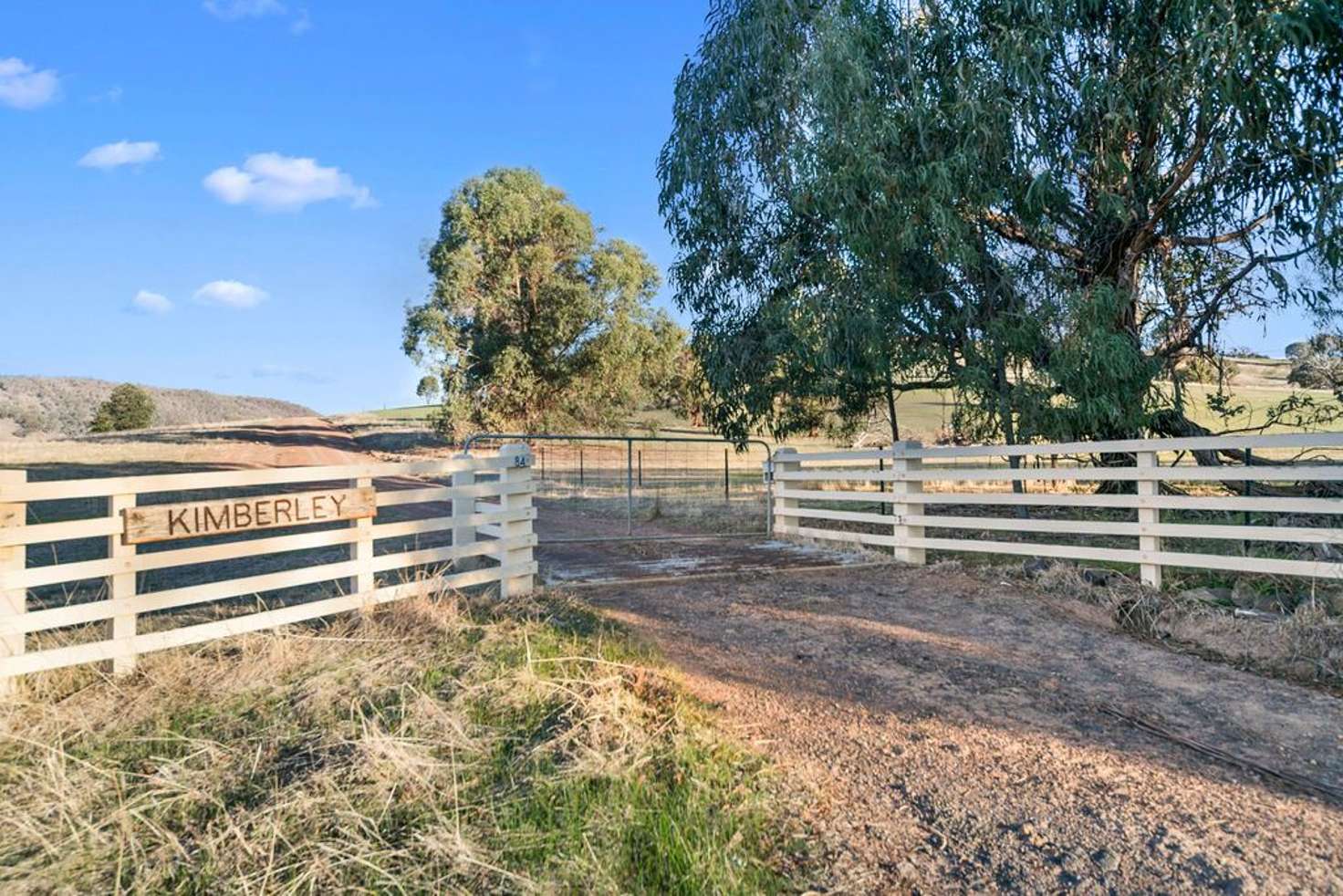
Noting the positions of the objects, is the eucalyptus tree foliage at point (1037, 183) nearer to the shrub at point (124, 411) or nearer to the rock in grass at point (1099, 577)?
the rock in grass at point (1099, 577)

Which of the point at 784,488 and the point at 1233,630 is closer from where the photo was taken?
the point at 1233,630

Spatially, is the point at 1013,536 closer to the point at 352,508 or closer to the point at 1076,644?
the point at 1076,644

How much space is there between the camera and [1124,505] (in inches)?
236

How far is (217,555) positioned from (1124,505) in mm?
6439

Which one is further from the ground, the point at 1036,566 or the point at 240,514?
the point at 240,514

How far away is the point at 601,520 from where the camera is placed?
491 inches

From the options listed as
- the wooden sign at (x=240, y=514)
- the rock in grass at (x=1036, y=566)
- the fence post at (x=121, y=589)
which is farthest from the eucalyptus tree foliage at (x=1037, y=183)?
the fence post at (x=121, y=589)

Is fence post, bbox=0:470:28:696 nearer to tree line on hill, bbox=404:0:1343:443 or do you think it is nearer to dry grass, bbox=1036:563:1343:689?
dry grass, bbox=1036:563:1343:689

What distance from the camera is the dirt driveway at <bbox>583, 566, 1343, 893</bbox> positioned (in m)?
2.34

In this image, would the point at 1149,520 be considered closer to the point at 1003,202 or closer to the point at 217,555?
the point at 1003,202

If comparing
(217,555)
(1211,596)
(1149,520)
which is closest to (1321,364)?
(1149,520)

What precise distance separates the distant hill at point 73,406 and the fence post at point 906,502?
40596mm

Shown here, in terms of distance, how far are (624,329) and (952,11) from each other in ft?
58.2

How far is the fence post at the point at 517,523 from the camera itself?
5.94m
